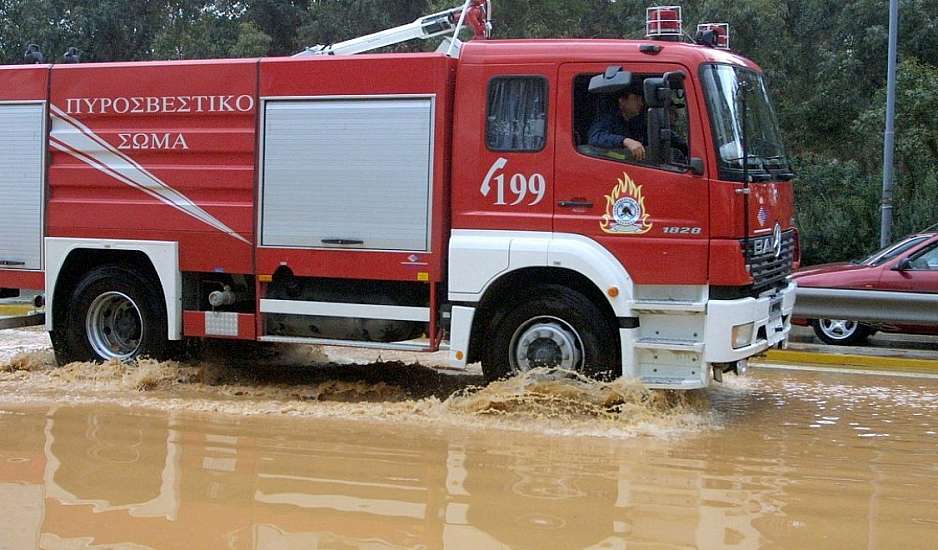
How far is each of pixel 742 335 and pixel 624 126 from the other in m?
1.64

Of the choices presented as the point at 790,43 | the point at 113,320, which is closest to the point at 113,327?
the point at 113,320

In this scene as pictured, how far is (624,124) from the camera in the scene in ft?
26.5

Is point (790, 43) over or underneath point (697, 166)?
over

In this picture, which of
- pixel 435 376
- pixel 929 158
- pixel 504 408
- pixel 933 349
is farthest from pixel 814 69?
pixel 504 408

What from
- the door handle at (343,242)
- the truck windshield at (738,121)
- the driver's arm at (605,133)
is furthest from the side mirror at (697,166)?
the door handle at (343,242)

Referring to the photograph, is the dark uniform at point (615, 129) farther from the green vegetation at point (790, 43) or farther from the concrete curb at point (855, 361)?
the green vegetation at point (790, 43)

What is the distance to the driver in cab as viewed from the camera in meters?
7.97

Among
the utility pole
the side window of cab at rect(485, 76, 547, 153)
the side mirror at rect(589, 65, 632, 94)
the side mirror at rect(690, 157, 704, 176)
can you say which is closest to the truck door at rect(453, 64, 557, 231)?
the side window of cab at rect(485, 76, 547, 153)

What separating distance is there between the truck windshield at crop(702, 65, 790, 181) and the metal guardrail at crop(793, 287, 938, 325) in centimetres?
369

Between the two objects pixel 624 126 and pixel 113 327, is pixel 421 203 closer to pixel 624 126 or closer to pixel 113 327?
pixel 624 126

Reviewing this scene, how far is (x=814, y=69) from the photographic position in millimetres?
23156

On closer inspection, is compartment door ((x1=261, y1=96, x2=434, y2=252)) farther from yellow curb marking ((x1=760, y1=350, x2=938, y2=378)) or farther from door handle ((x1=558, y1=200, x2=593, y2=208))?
yellow curb marking ((x1=760, y1=350, x2=938, y2=378))

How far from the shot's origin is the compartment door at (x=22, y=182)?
381 inches

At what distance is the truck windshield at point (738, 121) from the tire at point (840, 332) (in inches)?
183
